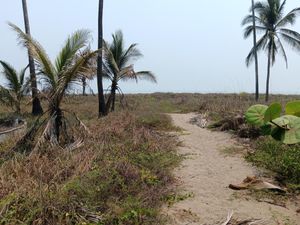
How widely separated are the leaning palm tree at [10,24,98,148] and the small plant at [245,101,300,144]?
4.04m

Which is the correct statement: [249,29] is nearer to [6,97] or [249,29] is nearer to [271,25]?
[271,25]

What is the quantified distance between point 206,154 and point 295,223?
4404 mm

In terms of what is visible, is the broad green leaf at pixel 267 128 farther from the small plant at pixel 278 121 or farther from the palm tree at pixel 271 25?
the palm tree at pixel 271 25

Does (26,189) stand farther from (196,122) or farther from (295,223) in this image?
(196,122)

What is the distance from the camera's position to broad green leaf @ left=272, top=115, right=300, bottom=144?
18.7ft

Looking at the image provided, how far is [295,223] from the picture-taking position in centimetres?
527

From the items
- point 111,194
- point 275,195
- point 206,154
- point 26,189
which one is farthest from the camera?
point 206,154

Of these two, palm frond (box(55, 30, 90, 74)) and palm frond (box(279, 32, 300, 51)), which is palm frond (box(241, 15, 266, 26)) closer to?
palm frond (box(279, 32, 300, 51))

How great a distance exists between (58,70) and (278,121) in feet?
16.7

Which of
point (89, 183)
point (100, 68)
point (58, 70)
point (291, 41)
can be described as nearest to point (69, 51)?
point (58, 70)

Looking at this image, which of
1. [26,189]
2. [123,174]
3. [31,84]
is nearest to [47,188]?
[26,189]

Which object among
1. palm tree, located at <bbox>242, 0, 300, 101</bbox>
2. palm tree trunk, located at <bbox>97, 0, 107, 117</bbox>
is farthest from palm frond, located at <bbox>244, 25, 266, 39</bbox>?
palm tree trunk, located at <bbox>97, 0, 107, 117</bbox>

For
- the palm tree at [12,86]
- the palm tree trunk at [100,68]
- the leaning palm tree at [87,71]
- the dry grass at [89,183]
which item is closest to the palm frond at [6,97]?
the palm tree at [12,86]

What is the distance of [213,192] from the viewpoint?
6531 millimetres
